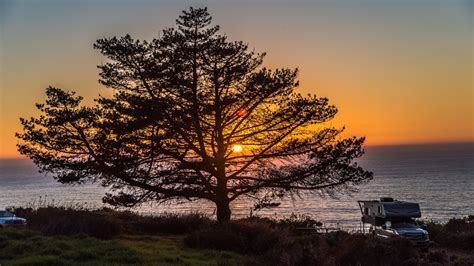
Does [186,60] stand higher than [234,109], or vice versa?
[186,60]

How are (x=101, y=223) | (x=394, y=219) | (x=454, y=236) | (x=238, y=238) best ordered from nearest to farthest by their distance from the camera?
(x=238, y=238)
(x=101, y=223)
(x=454, y=236)
(x=394, y=219)

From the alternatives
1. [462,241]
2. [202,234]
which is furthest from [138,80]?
[462,241]

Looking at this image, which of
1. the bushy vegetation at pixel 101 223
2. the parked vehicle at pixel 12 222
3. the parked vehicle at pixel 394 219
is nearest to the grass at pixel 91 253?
the bushy vegetation at pixel 101 223

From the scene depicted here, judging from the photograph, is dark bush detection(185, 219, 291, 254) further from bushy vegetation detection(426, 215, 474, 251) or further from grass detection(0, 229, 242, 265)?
bushy vegetation detection(426, 215, 474, 251)

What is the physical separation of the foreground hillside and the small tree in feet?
7.64

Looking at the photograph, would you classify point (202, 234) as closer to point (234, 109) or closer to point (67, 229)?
point (67, 229)

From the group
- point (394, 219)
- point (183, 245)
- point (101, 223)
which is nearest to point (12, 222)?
point (101, 223)

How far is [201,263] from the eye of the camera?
14.1m

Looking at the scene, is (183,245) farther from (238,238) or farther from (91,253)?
(91,253)

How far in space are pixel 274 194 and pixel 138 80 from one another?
9139 mm

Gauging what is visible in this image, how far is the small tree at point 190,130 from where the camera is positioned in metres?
24.7

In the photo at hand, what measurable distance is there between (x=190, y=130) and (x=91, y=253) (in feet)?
38.1

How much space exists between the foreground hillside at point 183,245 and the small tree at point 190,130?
233 cm

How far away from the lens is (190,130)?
2539cm
